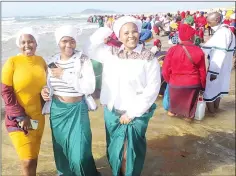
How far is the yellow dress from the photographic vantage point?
310 centimetres

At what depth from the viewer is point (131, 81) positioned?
2.96 metres

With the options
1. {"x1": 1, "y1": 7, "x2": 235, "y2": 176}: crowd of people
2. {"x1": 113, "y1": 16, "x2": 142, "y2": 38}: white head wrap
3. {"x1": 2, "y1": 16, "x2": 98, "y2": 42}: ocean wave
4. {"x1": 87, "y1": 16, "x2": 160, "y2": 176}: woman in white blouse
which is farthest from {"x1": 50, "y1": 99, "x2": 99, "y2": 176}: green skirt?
{"x1": 2, "y1": 16, "x2": 98, "y2": 42}: ocean wave

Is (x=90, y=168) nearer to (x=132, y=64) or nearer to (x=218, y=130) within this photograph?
(x=132, y=64)

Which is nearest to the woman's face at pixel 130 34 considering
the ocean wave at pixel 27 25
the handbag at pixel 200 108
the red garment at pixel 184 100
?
the red garment at pixel 184 100

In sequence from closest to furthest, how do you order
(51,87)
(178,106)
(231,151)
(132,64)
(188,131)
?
(132,64) < (51,87) < (231,151) < (188,131) < (178,106)

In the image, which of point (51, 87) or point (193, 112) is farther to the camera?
point (193, 112)

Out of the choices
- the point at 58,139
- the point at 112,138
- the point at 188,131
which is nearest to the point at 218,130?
the point at 188,131

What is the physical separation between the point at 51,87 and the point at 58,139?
0.49 metres

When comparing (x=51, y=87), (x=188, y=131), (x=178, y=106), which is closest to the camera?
(x=51, y=87)

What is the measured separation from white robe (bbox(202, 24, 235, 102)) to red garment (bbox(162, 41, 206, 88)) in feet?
1.50

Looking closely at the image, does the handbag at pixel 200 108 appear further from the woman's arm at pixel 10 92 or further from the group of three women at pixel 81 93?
the woman's arm at pixel 10 92

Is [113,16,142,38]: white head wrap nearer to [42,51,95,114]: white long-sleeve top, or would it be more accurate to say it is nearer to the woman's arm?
[42,51,95,114]: white long-sleeve top

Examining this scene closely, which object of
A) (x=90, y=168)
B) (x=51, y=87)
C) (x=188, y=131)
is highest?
(x=51, y=87)

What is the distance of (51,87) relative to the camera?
316 cm
